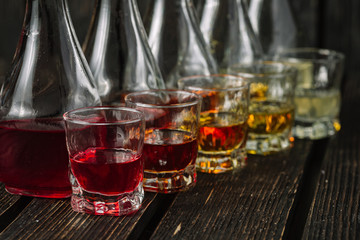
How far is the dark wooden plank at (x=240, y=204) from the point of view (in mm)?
612

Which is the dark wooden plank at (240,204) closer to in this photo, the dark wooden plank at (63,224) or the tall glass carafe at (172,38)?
the dark wooden plank at (63,224)

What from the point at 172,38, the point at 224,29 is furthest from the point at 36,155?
the point at 224,29

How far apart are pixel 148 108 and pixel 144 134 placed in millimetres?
38

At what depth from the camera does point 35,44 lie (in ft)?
2.25

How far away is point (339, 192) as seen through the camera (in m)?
0.73

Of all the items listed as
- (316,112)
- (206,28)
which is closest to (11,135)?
(206,28)

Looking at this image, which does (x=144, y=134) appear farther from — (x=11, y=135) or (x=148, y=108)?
(x=11, y=135)

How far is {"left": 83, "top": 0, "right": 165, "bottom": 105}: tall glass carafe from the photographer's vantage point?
78 cm

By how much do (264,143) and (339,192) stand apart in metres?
0.17

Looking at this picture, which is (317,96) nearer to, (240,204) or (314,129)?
(314,129)

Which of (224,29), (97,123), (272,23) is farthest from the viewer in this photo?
(272,23)

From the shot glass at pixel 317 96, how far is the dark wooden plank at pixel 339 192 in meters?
0.03

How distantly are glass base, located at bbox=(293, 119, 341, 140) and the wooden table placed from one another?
147 mm

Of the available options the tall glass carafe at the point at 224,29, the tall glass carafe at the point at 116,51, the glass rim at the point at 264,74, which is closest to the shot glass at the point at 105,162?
the tall glass carafe at the point at 116,51
